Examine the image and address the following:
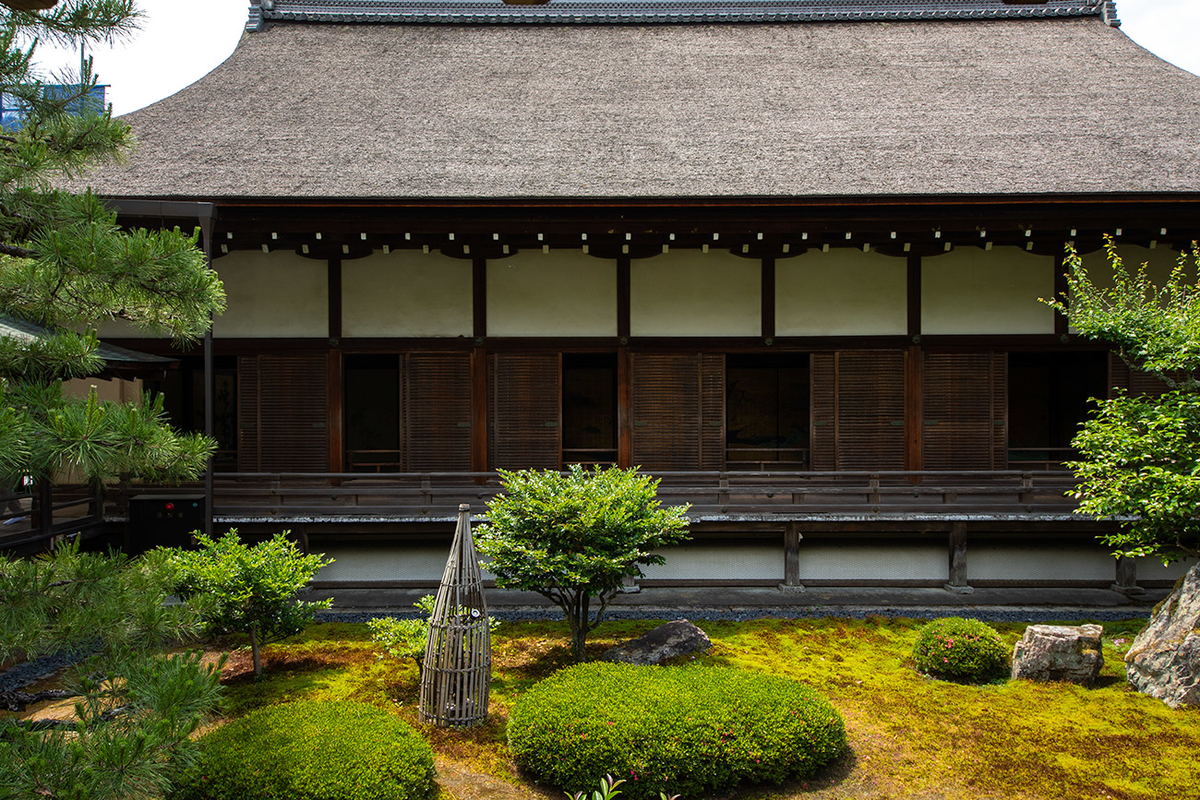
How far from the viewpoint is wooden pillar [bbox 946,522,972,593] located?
9391mm

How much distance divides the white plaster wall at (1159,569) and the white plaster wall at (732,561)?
491 cm

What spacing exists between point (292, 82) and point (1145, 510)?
1450 cm

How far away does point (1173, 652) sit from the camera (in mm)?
6363

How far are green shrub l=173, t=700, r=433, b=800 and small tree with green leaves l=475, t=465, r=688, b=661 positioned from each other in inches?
76.8

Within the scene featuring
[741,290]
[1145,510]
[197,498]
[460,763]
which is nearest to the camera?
[460,763]

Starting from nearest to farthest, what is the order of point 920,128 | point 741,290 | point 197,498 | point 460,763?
point 460,763
point 197,498
point 741,290
point 920,128

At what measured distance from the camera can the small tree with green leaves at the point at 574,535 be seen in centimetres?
649

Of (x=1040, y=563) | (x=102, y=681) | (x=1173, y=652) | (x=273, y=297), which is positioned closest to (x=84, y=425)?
(x=102, y=681)

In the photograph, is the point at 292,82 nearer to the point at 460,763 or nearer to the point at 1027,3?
the point at 460,763

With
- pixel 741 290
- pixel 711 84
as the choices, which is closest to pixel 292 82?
pixel 711 84

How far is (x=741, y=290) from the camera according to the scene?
10.2 meters

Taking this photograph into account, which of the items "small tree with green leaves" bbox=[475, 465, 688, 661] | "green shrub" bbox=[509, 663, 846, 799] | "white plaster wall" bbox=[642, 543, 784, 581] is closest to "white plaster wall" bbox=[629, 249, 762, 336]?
"white plaster wall" bbox=[642, 543, 784, 581]

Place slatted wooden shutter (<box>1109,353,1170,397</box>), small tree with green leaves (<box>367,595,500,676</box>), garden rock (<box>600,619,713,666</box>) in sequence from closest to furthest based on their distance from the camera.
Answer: small tree with green leaves (<box>367,595,500,676</box>), garden rock (<box>600,619,713,666</box>), slatted wooden shutter (<box>1109,353,1170,397</box>)

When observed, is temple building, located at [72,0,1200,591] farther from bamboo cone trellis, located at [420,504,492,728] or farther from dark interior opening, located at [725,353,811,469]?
dark interior opening, located at [725,353,811,469]
